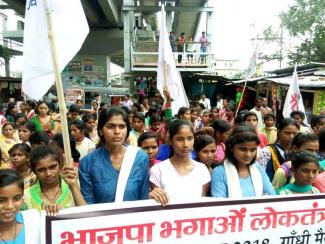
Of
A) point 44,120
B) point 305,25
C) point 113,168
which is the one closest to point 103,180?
point 113,168

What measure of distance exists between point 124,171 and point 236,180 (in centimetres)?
71

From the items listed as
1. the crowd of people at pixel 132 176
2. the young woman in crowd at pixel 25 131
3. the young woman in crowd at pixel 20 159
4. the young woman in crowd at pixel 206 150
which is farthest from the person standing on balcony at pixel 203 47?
the crowd of people at pixel 132 176

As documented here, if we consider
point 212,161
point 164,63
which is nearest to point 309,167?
point 212,161

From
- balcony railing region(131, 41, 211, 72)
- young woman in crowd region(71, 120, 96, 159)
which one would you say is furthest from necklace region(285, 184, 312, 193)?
balcony railing region(131, 41, 211, 72)

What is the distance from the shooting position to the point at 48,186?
236 centimetres

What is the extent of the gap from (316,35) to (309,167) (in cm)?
2105

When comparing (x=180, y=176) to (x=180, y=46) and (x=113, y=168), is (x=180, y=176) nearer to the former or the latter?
(x=113, y=168)

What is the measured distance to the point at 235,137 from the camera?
8.49ft

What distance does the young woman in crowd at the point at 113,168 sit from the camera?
90.0 inches

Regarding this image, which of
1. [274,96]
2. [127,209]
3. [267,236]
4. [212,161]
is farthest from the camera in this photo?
[274,96]

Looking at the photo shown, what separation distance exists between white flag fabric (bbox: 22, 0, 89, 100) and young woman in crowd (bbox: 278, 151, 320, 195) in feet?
5.56

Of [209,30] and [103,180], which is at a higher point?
[209,30]

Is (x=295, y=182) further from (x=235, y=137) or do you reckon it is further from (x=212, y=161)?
(x=212, y=161)

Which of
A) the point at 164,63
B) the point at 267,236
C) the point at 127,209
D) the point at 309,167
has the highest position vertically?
the point at 164,63
